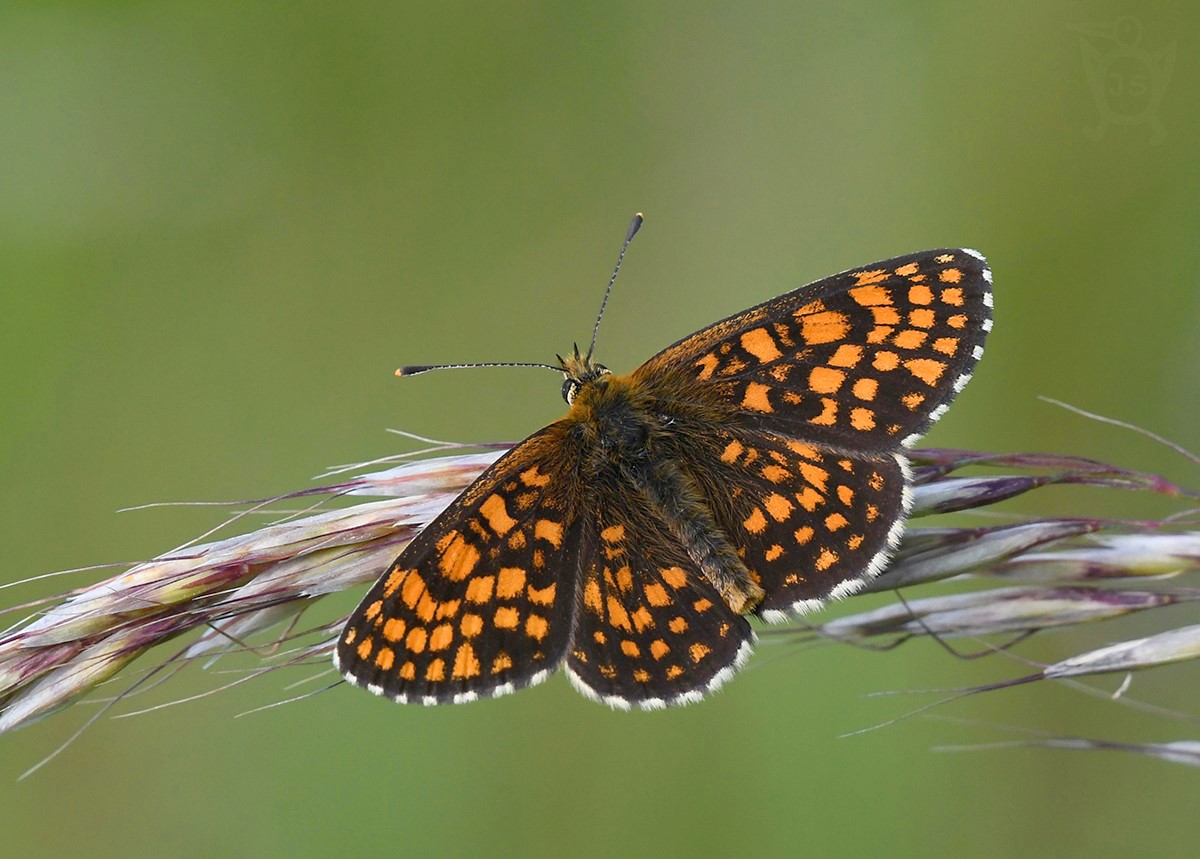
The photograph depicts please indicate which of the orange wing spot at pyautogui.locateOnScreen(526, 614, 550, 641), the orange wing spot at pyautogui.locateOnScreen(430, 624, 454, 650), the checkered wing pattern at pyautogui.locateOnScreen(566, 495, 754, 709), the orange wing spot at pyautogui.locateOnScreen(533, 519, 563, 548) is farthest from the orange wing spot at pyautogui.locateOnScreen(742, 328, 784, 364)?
the orange wing spot at pyautogui.locateOnScreen(430, 624, 454, 650)

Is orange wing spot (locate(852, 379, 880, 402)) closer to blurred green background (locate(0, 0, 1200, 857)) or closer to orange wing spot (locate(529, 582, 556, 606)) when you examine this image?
orange wing spot (locate(529, 582, 556, 606))

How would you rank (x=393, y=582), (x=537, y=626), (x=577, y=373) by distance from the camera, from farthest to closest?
1. (x=577, y=373)
2. (x=537, y=626)
3. (x=393, y=582)

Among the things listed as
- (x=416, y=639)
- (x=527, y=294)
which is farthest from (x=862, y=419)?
(x=527, y=294)

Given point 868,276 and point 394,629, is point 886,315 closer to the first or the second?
point 868,276

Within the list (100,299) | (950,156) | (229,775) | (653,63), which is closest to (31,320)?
(100,299)

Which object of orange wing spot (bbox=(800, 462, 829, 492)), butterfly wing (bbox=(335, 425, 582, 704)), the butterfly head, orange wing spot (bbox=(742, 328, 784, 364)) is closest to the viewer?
butterfly wing (bbox=(335, 425, 582, 704))

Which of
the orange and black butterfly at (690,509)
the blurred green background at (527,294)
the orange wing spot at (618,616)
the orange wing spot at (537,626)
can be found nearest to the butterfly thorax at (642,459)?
the orange and black butterfly at (690,509)
